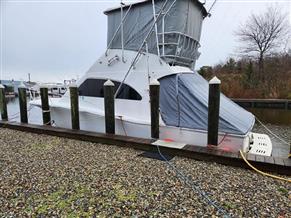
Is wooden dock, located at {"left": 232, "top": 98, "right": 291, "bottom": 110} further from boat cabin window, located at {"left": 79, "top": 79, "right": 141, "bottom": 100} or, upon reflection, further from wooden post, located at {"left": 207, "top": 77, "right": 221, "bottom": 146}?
wooden post, located at {"left": 207, "top": 77, "right": 221, "bottom": 146}

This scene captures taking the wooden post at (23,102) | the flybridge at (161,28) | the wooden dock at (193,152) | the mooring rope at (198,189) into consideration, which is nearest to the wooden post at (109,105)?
the wooden dock at (193,152)

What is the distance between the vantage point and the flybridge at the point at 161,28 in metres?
5.74

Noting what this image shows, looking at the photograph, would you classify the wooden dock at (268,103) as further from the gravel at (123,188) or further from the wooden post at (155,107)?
the gravel at (123,188)

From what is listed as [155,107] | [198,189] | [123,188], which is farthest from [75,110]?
[198,189]

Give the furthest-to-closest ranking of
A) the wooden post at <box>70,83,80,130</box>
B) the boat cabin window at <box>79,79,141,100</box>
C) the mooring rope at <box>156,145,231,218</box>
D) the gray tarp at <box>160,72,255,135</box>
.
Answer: the wooden post at <box>70,83,80,130</box> → the boat cabin window at <box>79,79,141,100</box> → the gray tarp at <box>160,72,255,135</box> → the mooring rope at <box>156,145,231,218</box>

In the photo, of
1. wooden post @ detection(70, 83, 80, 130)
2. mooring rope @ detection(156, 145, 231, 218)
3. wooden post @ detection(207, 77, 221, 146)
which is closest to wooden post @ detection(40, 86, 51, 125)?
wooden post @ detection(70, 83, 80, 130)

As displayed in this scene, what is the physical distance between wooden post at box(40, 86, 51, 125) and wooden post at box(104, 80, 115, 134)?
2198mm

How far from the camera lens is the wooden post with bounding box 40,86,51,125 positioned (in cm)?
635

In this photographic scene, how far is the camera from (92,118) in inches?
241

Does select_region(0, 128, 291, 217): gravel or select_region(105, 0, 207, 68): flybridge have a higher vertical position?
select_region(105, 0, 207, 68): flybridge

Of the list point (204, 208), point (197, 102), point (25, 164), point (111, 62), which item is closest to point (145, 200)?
point (204, 208)

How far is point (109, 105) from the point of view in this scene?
5.25 m

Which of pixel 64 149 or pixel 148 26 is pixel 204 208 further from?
pixel 148 26

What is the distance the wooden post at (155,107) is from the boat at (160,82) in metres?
0.19
